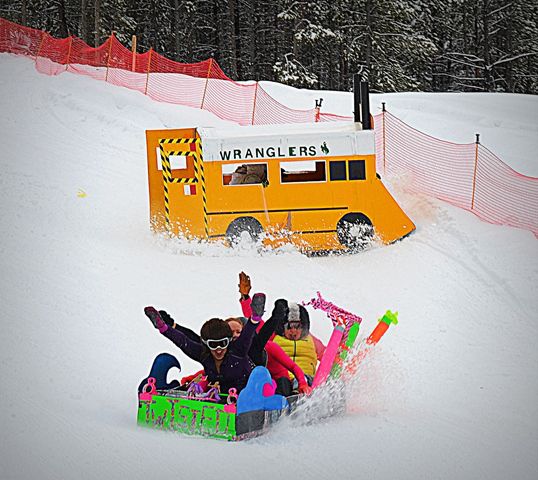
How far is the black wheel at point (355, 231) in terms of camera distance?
44.0 feet

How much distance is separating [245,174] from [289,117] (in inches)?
315

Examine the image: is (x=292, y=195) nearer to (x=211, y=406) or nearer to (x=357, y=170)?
(x=357, y=170)

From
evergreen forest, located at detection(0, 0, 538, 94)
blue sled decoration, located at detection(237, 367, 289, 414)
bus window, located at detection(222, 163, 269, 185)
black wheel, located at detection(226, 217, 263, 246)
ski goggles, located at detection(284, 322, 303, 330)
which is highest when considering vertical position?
evergreen forest, located at detection(0, 0, 538, 94)

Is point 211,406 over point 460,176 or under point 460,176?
under

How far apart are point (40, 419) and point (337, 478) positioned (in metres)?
2.49

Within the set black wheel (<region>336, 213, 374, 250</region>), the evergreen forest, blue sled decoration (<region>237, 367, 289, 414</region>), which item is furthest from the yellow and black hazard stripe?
the evergreen forest

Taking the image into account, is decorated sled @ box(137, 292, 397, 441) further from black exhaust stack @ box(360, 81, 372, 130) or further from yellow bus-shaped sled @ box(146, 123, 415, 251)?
black exhaust stack @ box(360, 81, 372, 130)

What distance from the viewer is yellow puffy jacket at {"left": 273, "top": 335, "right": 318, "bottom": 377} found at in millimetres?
7609

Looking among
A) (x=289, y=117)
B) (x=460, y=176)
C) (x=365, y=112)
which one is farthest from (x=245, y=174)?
(x=289, y=117)

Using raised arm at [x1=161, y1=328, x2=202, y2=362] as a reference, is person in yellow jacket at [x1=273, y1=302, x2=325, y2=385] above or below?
below

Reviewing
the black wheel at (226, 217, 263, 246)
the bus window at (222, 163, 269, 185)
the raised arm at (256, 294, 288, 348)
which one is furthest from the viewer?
the bus window at (222, 163, 269, 185)

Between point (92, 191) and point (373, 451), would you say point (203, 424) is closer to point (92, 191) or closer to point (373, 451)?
point (373, 451)

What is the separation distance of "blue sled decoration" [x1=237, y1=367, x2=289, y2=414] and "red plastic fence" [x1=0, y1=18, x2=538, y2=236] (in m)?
8.08

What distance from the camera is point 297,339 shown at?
7645mm
